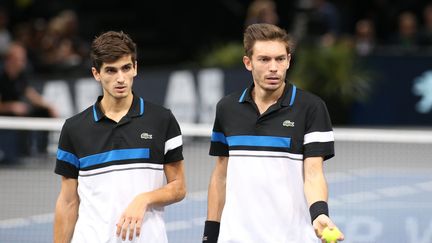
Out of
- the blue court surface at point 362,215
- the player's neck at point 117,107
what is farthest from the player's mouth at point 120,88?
the blue court surface at point 362,215

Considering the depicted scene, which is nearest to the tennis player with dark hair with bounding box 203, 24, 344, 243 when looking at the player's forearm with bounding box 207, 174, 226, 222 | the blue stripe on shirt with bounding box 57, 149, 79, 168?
the player's forearm with bounding box 207, 174, 226, 222

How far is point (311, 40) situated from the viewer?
20.3 metres

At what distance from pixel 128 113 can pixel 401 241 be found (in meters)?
4.39

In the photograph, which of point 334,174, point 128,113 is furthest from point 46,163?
point 128,113

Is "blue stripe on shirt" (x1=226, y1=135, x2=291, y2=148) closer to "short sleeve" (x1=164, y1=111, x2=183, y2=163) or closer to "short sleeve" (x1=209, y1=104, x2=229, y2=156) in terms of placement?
"short sleeve" (x1=209, y1=104, x2=229, y2=156)

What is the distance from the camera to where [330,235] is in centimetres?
550

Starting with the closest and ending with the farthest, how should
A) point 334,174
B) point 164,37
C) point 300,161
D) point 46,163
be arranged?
1. point 300,161
2. point 334,174
3. point 46,163
4. point 164,37

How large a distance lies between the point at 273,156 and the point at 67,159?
3.55ft

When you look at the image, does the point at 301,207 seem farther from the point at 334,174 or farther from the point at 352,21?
the point at 352,21

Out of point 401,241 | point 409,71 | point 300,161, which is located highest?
point 409,71

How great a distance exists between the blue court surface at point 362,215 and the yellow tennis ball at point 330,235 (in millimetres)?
4213

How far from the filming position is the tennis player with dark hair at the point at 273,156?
5984 mm

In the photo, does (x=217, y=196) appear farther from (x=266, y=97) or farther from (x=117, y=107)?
(x=117, y=107)

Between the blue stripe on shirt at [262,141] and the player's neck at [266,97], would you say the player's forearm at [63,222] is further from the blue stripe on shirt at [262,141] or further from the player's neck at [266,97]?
the player's neck at [266,97]
